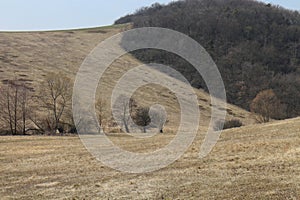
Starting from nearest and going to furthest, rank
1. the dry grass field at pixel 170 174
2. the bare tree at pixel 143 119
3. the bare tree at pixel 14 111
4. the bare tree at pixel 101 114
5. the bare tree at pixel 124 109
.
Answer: the dry grass field at pixel 170 174 < the bare tree at pixel 14 111 < the bare tree at pixel 143 119 < the bare tree at pixel 101 114 < the bare tree at pixel 124 109

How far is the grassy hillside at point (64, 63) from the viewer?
103825 mm

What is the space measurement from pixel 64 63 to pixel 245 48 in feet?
227

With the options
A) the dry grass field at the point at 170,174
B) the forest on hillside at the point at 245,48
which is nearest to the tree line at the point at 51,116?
the dry grass field at the point at 170,174

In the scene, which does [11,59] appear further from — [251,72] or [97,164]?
[97,164]

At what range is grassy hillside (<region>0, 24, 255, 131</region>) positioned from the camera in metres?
104

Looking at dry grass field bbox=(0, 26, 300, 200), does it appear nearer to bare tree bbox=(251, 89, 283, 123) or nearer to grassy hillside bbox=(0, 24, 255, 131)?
grassy hillside bbox=(0, 24, 255, 131)

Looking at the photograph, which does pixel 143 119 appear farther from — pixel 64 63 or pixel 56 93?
pixel 64 63

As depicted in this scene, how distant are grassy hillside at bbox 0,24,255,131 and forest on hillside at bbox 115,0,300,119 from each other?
12.5 metres

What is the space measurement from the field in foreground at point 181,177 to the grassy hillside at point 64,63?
148ft

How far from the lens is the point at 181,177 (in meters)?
23.1

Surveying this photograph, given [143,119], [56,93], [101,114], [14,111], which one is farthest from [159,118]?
[14,111]

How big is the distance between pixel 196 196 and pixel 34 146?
30.1 m

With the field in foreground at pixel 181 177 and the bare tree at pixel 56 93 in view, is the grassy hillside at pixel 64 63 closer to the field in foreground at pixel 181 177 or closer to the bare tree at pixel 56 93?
the bare tree at pixel 56 93

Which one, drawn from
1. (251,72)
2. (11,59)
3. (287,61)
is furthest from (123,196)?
(287,61)
